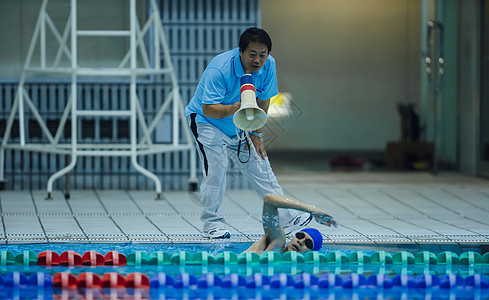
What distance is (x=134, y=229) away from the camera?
5301 millimetres

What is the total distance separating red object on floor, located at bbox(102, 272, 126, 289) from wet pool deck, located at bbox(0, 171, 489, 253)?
1.03 m

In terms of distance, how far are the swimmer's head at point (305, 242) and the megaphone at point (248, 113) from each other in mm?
721

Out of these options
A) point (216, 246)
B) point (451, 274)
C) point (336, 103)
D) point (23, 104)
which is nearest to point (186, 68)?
point (23, 104)

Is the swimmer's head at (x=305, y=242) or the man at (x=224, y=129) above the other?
the man at (x=224, y=129)

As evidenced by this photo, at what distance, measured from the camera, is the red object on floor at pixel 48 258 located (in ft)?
13.9

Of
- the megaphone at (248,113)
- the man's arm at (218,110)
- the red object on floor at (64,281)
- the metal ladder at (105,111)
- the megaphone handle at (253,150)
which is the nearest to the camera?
the red object on floor at (64,281)

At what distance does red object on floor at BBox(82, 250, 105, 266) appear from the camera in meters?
4.24

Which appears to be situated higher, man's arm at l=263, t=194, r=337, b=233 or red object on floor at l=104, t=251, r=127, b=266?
man's arm at l=263, t=194, r=337, b=233

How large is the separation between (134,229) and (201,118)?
96cm

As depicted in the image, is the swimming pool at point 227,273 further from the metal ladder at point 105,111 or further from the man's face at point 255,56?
the metal ladder at point 105,111

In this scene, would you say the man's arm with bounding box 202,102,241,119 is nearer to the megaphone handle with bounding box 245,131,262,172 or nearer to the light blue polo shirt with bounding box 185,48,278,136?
the light blue polo shirt with bounding box 185,48,278,136

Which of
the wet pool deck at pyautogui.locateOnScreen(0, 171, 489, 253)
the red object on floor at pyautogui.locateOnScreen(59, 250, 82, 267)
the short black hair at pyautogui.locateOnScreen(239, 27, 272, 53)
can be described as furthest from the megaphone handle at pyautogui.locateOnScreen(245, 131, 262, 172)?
the red object on floor at pyautogui.locateOnScreen(59, 250, 82, 267)

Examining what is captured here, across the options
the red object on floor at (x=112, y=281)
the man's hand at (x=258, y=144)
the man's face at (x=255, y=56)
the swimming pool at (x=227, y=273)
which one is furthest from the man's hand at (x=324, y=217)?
the red object on floor at (x=112, y=281)

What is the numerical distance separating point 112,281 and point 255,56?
1.55 metres
